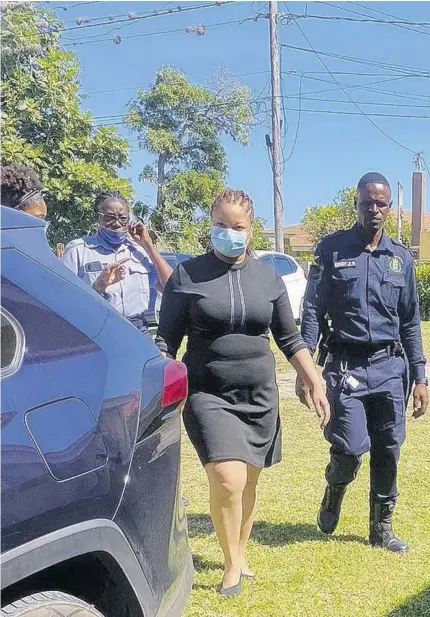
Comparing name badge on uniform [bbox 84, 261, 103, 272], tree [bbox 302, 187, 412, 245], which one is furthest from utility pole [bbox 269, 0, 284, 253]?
tree [bbox 302, 187, 412, 245]

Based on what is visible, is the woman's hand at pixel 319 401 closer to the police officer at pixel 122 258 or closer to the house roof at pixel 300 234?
the police officer at pixel 122 258

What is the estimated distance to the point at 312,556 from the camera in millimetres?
4137

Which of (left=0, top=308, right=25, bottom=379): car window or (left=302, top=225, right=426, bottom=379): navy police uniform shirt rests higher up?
(left=0, top=308, right=25, bottom=379): car window

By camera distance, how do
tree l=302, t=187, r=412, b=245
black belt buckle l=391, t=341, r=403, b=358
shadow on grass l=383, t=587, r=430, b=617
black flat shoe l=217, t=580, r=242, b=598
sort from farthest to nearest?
tree l=302, t=187, r=412, b=245
black belt buckle l=391, t=341, r=403, b=358
black flat shoe l=217, t=580, r=242, b=598
shadow on grass l=383, t=587, r=430, b=617

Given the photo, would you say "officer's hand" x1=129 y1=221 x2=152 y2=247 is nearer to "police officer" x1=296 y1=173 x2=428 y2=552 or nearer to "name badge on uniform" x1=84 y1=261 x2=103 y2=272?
"name badge on uniform" x1=84 y1=261 x2=103 y2=272

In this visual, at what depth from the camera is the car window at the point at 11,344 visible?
191cm

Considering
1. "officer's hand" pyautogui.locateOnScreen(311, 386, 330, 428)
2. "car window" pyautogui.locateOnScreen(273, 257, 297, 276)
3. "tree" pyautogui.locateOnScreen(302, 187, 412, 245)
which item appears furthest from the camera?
"tree" pyautogui.locateOnScreen(302, 187, 412, 245)

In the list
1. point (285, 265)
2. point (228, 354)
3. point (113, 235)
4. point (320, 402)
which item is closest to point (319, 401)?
point (320, 402)

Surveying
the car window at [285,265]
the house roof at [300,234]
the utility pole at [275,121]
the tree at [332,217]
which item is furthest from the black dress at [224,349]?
the house roof at [300,234]

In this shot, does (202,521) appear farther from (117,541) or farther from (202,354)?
(117,541)

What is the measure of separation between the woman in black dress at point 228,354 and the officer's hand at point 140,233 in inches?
33.6

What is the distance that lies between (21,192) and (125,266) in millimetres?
784

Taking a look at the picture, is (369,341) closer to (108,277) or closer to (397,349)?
(397,349)

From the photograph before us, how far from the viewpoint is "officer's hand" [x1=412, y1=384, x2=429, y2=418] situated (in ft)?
13.8
